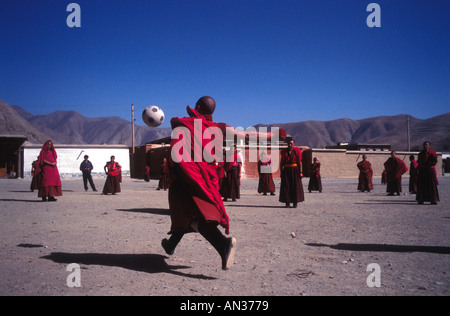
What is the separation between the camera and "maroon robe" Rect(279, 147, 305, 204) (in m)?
10.9

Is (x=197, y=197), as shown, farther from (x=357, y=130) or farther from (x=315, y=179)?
(x=357, y=130)

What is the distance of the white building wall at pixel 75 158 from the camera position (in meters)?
39.3

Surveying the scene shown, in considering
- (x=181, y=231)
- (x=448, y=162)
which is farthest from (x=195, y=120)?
(x=448, y=162)

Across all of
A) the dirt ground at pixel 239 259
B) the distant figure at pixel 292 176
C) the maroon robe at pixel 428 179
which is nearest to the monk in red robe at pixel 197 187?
the dirt ground at pixel 239 259

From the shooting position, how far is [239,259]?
4559mm

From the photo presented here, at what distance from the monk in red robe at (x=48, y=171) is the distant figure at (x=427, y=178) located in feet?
37.0

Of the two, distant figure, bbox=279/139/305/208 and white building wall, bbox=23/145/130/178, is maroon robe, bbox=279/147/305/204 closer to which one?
distant figure, bbox=279/139/305/208

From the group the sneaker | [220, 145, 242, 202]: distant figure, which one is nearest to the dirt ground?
the sneaker

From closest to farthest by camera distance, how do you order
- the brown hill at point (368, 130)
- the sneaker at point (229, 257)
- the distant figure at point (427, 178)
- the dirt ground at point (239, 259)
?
the dirt ground at point (239, 259), the sneaker at point (229, 257), the distant figure at point (427, 178), the brown hill at point (368, 130)

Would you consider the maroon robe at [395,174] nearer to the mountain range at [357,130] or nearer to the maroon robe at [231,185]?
the maroon robe at [231,185]

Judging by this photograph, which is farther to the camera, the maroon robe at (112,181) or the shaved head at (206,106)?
the maroon robe at (112,181)

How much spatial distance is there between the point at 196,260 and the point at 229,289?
1.21 m

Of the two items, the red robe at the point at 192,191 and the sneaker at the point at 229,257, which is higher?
the red robe at the point at 192,191

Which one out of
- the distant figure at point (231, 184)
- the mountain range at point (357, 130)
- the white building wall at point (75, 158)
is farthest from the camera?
the mountain range at point (357, 130)
